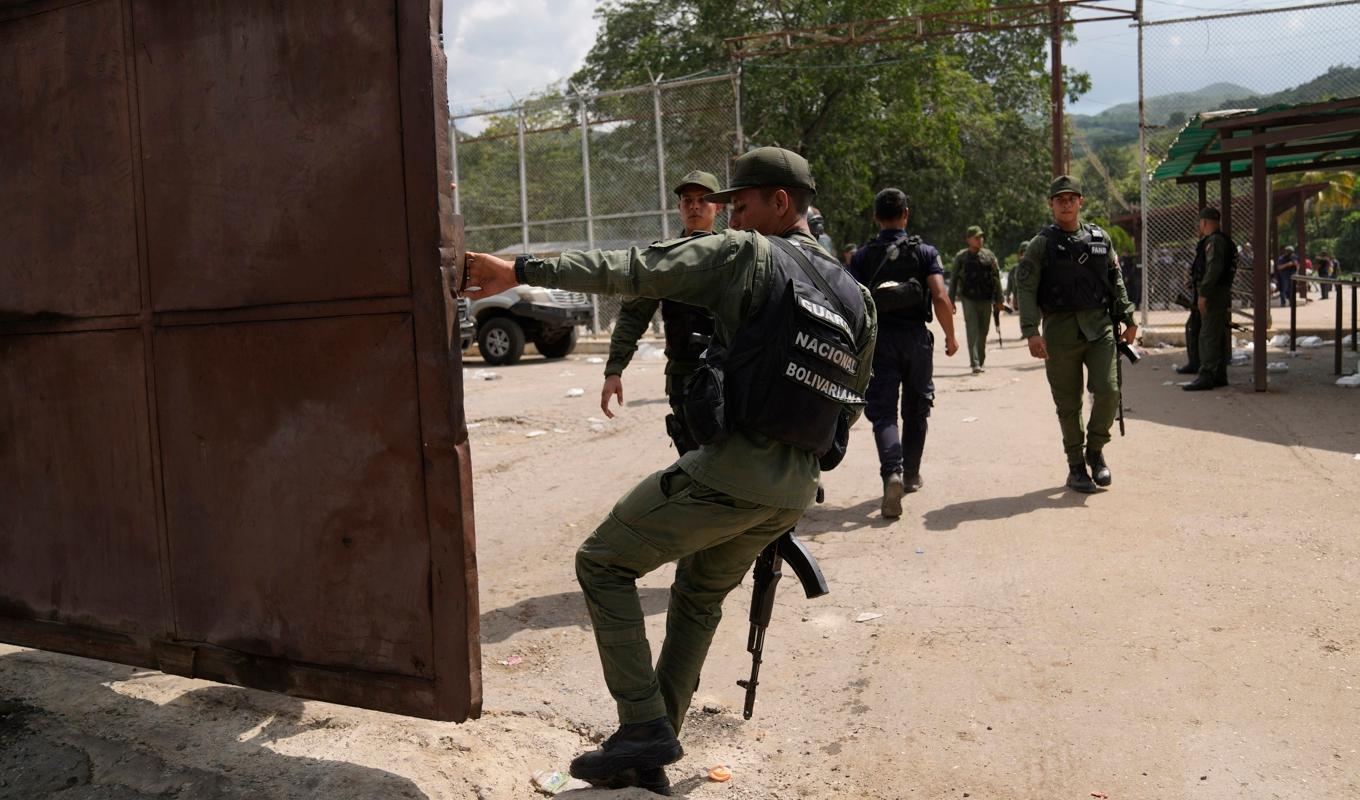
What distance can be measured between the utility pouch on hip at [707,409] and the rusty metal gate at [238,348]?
23.6 inches

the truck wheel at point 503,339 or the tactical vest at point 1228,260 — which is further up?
the tactical vest at point 1228,260

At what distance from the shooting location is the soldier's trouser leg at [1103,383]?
6.39 m

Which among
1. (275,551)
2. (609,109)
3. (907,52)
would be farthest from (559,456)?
(907,52)

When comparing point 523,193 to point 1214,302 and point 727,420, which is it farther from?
point 727,420

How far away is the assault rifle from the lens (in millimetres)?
3361

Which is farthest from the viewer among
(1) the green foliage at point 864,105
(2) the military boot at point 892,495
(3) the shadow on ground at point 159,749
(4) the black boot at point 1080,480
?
(1) the green foliage at point 864,105

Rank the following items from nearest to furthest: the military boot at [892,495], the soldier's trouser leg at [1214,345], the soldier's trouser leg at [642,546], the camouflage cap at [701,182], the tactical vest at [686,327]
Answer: the soldier's trouser leg at [642,546]
the tactical vest at [686,327]
the camouflage cap at [701,182]
the military boot at [892,495]
the soldier's trouser leg at [1214,345]

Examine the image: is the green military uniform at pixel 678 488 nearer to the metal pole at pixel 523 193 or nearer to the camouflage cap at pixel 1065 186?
the camouflage cap at pixel 1065 186

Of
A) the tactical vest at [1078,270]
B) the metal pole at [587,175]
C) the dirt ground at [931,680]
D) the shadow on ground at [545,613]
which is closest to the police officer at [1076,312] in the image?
the tactical vest at [1078,270]

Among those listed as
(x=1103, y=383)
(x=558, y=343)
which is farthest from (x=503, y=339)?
(x=1103, y=383)

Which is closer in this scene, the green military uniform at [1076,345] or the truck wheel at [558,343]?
the green military uniform at [1076,345]

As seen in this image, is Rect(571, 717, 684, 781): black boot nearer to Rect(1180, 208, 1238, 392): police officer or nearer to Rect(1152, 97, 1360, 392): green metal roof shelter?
Rect(1152, 97, 1360, 392): green metal roof shelter

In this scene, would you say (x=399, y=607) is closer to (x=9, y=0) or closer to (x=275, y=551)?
(x=275, y=551)

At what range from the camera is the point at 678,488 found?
293 cm
